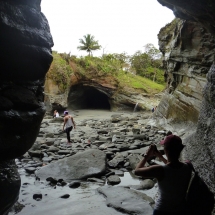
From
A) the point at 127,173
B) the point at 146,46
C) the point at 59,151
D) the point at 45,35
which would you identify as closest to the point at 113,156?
the point at 127,173

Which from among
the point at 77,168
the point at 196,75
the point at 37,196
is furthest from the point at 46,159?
the point at 196,75

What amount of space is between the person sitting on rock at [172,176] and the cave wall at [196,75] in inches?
104

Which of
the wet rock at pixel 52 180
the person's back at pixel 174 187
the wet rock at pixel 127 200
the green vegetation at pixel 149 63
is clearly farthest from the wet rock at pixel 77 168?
the green vegetation at pixel 149 63

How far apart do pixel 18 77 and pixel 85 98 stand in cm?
3435

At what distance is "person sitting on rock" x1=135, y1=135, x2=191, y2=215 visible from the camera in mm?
2740

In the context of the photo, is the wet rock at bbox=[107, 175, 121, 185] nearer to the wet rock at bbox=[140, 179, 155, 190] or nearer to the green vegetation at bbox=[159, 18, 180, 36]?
the wet rock at bbox=[140, 179, 155, 190]

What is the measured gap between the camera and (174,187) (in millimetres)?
2773

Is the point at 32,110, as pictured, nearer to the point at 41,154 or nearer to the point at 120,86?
the point at 41,154

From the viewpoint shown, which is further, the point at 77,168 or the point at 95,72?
the point at 95,72

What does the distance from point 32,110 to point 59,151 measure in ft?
18.0

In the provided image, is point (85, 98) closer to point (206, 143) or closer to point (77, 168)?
point (77, 168)

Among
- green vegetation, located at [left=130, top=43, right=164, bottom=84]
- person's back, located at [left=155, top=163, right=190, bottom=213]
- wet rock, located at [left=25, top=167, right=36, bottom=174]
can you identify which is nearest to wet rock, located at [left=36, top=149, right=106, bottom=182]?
wet rock, located at [left=25, top=167, right=36, bottom=174]

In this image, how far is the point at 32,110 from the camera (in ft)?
18.2

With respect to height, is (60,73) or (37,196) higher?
(60,73)
